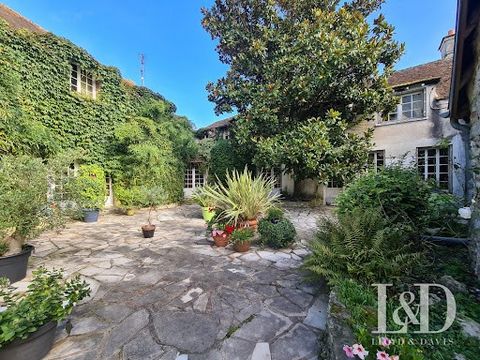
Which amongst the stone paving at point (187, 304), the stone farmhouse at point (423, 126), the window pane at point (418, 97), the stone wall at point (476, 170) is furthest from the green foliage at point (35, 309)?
the window pane at point (418, 97)

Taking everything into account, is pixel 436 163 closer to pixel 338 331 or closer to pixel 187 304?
pixel 338 331

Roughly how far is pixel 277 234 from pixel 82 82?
356 inches

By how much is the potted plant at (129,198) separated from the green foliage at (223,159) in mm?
4195

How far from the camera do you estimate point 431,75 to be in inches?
365

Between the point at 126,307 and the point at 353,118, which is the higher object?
the point at 353,118

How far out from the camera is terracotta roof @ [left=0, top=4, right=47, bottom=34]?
710cm

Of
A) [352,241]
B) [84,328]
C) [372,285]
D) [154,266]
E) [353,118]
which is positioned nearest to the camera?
[84,328]

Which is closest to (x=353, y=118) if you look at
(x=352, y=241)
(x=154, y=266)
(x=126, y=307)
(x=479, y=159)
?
(x=479, y=159)

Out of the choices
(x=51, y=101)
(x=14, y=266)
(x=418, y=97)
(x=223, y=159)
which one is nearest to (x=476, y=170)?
(x=14, y=266)

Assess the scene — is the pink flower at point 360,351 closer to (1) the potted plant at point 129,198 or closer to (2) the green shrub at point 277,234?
(2) the green shrub at point 277,234

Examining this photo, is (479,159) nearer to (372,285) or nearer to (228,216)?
(372,285)

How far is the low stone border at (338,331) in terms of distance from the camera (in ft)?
4.80

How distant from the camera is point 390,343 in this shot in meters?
1.43

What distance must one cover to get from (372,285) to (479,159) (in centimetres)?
197
